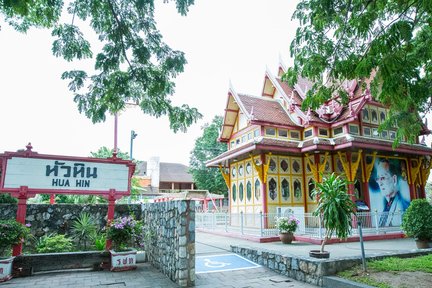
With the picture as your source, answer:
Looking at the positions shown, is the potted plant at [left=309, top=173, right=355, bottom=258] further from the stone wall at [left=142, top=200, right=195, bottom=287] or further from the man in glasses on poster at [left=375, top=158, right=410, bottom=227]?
the man in glasses on poster at [left=375, top=158, right=410, bottom=227]

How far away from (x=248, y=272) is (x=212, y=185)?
1039 inches

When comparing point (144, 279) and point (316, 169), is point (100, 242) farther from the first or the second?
point (316, 169)

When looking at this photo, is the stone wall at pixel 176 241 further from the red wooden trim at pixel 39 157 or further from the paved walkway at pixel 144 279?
the red wooden trim at pixel 39 157

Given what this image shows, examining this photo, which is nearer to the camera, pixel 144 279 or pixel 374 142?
pixel 144 279

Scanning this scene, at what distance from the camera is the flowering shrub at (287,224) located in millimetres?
11938

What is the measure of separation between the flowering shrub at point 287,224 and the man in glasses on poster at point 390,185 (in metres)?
6.31

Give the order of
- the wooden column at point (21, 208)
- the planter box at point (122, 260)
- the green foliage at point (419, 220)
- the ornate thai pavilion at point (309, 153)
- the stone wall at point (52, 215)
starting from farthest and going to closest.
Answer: the ornate thai pavilion at point (309, 153) → the green foliage at point (419, 220) → the stone wall at point (52, 215) → the planter box at point (122, 260) → the wooden column at point (21, 208)

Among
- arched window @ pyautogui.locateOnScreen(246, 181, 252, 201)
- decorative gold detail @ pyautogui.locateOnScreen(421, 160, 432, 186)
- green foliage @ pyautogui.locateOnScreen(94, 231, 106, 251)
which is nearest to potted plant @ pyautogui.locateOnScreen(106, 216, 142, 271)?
green foliage @ pyautogui.locateOnScreen(94, 231, 106, 251)

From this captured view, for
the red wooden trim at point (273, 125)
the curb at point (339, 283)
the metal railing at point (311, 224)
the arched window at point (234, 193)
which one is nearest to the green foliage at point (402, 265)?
the curb at point (339, 283)

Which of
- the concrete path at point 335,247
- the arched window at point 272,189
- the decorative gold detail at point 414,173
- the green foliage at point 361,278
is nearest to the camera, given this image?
the green foliage at point 361,278

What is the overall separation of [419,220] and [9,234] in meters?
11.2

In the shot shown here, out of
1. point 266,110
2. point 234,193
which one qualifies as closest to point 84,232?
point 234,193

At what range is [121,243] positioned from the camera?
25.3 feet

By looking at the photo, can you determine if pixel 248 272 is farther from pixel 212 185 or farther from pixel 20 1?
pixel 212 185
